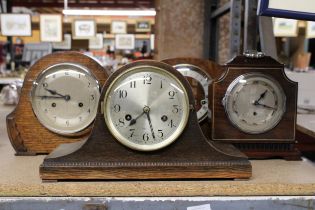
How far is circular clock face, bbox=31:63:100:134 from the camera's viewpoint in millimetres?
1109

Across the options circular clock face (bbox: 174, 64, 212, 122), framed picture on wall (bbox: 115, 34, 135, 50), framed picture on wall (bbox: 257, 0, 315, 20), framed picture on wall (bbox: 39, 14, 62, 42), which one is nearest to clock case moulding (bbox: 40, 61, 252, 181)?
circular clock face (bbox: 174, 64, 212, 122)

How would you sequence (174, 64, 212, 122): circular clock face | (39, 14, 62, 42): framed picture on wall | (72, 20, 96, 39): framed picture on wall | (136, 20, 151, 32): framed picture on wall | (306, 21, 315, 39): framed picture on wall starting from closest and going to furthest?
(174, 64, 212, 122): circular clock face
(306, 21, 315, 39): framed picture on wall
(39, 14, 62, 42): framed picture on wall
(72, 20, 96, 39): framed picture on wall
(136, 20, 151, 32): framed picture on wall

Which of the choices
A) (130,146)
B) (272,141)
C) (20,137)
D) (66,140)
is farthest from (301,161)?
(20,137)

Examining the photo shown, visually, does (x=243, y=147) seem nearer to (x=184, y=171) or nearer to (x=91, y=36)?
(x=184, y=171)

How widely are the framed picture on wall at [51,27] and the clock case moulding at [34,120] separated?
192 inches

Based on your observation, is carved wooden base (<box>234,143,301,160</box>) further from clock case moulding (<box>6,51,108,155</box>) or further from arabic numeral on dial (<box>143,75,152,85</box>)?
clock case moulding (<box>6,51,108,155</box>)

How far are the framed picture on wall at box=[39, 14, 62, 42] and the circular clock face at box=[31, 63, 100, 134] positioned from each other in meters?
4.91

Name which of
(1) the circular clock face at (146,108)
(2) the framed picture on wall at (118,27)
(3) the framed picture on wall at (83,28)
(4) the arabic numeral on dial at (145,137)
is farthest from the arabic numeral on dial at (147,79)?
(2) the framed picture on wall at (118,27)

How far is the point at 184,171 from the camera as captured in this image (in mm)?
965

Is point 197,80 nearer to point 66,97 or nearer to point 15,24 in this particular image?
point 66,97

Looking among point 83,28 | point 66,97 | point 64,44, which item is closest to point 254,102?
point 66,97

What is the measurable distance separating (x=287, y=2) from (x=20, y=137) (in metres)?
0.81

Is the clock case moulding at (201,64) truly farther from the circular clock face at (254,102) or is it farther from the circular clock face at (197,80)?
the circular clock face at (254,102)

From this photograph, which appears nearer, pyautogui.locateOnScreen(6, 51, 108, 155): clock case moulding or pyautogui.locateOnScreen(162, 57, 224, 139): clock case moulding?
pyautogui.locateOnScreen(6, 51, 108, 155): clock case moulding
